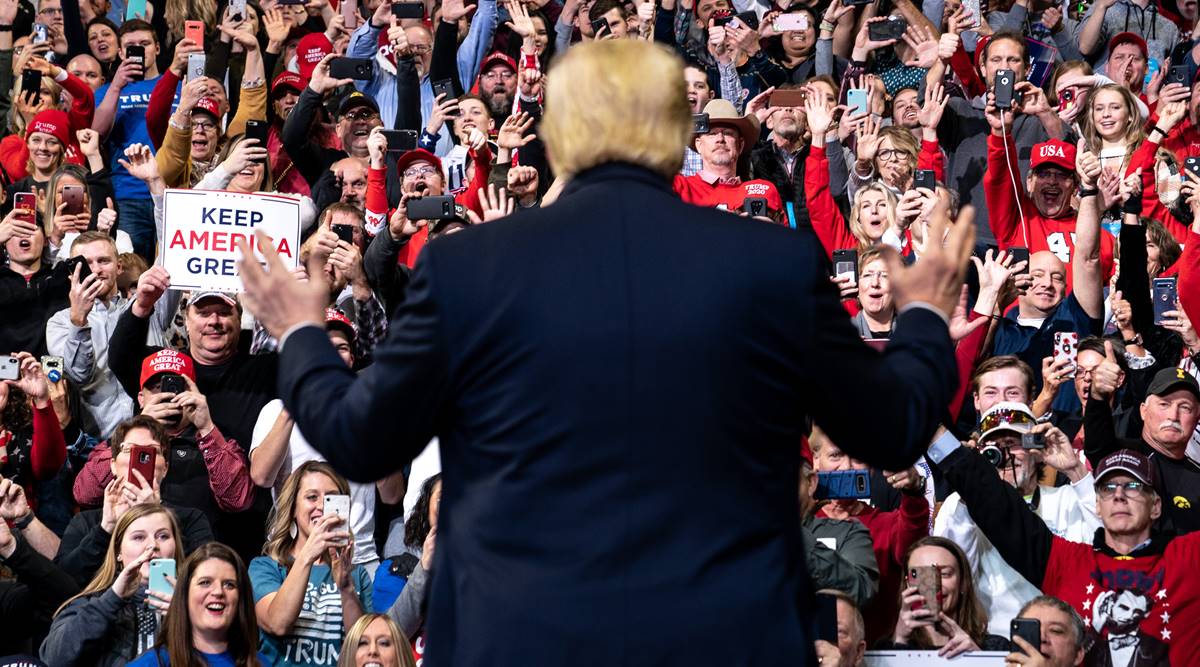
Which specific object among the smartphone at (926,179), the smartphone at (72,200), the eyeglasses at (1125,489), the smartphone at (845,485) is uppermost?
the smartphone at (926,179)

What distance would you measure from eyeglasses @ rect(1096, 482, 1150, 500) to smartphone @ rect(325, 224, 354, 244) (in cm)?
369

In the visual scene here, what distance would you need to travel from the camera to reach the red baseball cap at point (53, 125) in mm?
10859

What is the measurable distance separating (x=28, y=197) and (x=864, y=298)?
4.16m

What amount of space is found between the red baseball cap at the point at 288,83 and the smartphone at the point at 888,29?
3.32m

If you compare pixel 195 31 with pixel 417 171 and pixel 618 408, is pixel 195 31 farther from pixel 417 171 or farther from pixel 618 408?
pixel 618 408

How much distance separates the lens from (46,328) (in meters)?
8.92

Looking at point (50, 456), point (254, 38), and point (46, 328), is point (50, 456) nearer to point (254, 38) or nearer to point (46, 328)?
point (46, 328)

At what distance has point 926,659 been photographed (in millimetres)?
5660

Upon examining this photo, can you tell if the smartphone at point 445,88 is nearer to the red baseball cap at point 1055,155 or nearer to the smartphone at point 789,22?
the smartphone at point 789,22

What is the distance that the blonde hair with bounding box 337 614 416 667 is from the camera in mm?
5961

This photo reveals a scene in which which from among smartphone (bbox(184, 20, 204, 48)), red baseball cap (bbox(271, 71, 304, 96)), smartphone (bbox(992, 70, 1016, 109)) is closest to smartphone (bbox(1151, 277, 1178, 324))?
smartphone (bbox(992, 70, 1016, 109))

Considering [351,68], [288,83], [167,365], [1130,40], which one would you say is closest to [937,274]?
[167,365]

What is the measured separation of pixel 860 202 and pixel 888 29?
1.93 meters

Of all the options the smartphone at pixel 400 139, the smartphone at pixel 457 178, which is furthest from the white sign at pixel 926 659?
the smartphone at pixel 457 178
